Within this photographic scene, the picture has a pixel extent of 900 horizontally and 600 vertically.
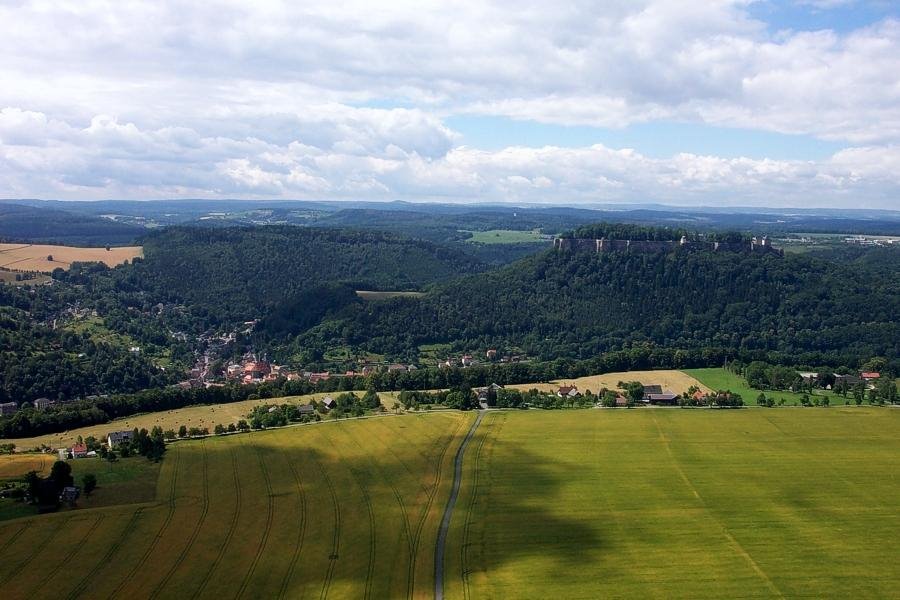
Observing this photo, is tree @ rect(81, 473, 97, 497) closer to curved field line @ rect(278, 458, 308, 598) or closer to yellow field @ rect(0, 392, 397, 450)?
curved field line @ rect(278, 458, 308, 598)

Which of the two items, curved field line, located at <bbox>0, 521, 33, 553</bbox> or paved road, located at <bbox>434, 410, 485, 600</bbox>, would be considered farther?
curved field line, located at <bbox>0, 521, 33, 553</bbox>

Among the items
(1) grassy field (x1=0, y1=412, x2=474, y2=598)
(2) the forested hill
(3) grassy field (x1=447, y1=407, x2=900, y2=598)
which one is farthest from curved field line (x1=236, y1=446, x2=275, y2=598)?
(2) the forested hill

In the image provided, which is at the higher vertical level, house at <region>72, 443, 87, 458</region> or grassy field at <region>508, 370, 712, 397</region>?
grassy field at <region>508, 370, 712, 397</region>

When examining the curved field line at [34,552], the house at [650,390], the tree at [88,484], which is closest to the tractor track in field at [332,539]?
the tree at [88,484]

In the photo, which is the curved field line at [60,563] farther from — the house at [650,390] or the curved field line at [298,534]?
the house at [650,390]

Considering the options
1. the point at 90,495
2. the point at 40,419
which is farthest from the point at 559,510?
Answer: the point at 40,419

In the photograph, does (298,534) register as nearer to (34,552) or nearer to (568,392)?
(34,552)
